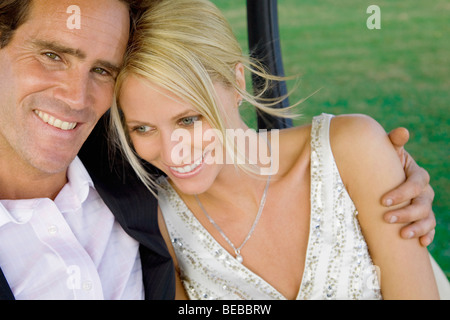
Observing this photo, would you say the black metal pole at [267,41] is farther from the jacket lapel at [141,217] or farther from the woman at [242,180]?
the jacket lapel at [141,217]

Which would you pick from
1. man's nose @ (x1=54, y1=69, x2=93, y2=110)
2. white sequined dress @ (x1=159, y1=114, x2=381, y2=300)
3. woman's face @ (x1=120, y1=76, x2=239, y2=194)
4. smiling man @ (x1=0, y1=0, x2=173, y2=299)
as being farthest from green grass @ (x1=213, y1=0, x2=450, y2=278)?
man's nose @ (x1=54, y1=69, x2=93, y2=110)

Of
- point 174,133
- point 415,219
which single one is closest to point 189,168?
point 174,133

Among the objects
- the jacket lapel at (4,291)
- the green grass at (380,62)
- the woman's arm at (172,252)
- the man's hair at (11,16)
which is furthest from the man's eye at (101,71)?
the green grass at (380,62)

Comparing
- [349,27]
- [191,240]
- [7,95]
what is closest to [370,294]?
[191,240]

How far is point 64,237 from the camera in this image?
1679 mm

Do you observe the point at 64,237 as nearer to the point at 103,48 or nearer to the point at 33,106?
the point at 33,106

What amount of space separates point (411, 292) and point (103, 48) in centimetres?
126

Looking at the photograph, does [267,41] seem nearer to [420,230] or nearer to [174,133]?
[174,133]

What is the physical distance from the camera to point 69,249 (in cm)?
168

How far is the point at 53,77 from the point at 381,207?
1118mm

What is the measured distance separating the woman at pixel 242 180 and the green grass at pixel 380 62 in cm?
343

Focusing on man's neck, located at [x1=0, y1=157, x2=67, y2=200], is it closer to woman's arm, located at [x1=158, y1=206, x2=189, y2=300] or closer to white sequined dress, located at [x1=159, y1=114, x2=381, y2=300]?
woman's arm, located at [x1=158, y1=206, x2=189, y2=300]

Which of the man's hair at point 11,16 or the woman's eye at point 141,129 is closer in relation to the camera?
the man's hair at point 11,16

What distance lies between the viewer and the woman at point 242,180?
5.73 ft
